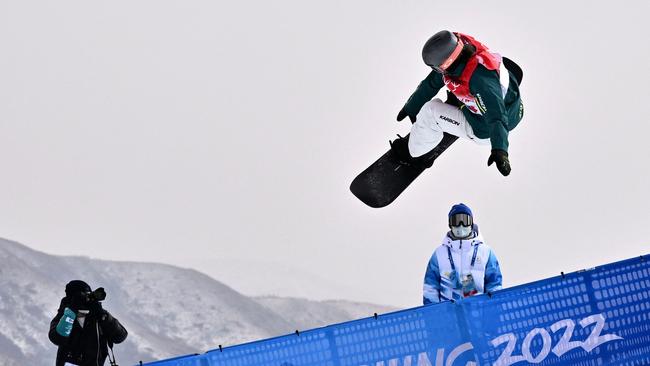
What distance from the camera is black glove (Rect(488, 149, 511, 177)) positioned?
620 cm

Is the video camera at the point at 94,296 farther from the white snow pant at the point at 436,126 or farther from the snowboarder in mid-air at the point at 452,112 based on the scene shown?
the white snow pant at the point at 436,126

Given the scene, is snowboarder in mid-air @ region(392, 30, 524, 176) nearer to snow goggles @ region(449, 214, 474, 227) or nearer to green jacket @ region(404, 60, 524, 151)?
green jacket @ region(404, 60, 524, 151)

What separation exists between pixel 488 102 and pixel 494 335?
1497mm

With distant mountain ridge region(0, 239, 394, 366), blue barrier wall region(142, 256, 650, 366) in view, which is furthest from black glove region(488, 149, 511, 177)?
distant mountain ridge region(0, 239, 394, 366)

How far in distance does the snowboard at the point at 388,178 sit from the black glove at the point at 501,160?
1748 millimetres

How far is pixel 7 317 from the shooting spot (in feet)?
61.1

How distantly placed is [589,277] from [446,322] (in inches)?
33.5

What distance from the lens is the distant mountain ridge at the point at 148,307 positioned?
61.5ft

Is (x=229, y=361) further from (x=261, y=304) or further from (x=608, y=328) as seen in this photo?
(x=261, y=304)

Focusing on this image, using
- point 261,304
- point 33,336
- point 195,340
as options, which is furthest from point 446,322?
point 261,304

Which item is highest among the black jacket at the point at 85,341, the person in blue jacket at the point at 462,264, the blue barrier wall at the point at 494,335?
the person in blue jacket at the point at 462,264

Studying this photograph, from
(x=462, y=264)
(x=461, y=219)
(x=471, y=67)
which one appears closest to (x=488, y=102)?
(x=471, y=67)

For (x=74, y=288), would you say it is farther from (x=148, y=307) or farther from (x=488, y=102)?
(x=148, y=307)

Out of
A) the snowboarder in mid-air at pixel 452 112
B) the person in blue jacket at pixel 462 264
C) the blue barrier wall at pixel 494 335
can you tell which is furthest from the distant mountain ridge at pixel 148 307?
the blue barrier wall at pixel 494 335
